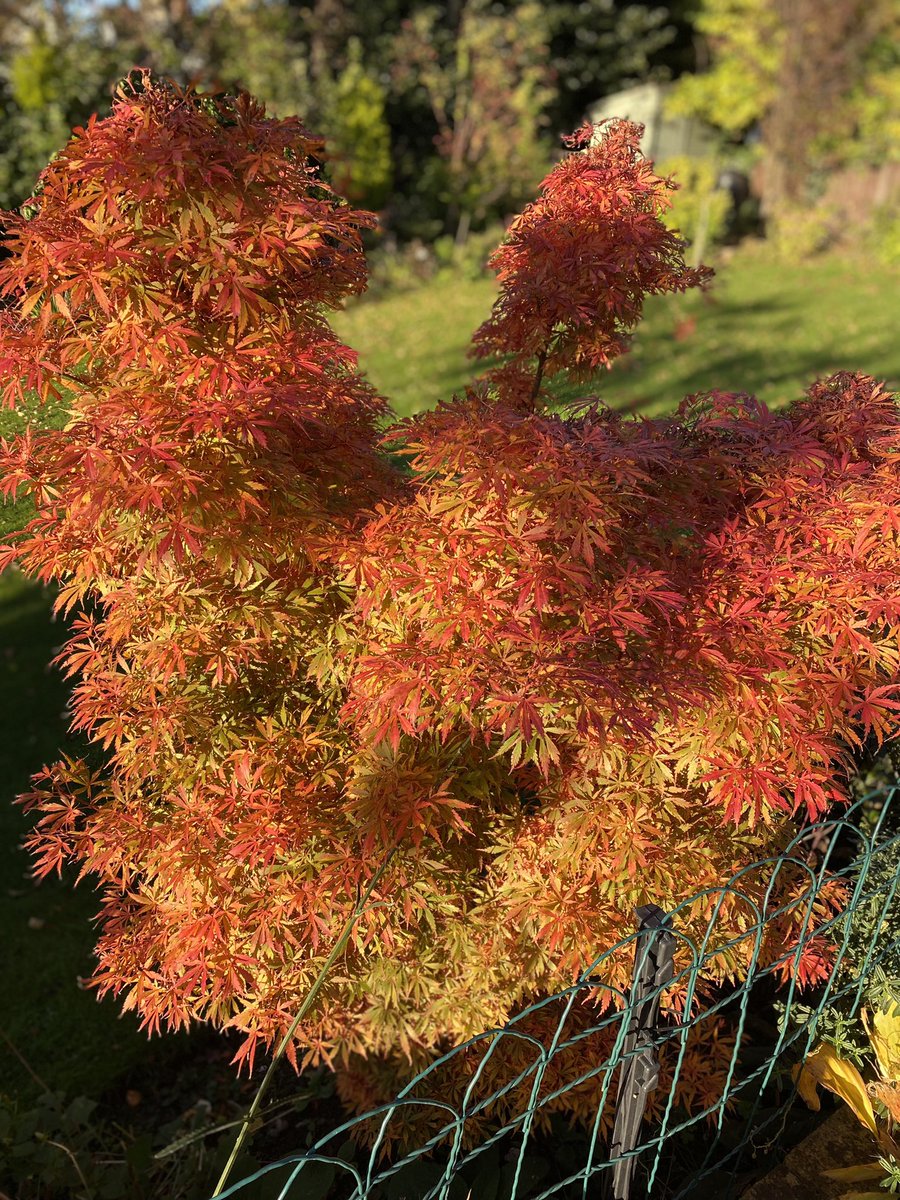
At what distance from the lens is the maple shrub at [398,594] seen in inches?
58.9

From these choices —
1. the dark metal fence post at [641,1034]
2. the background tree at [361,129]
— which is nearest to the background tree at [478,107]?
the background tree at [361,129]

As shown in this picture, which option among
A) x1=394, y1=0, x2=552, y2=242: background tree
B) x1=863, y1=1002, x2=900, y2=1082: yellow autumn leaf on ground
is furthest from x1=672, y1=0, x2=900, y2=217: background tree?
x1=863, y1=1002, x2=900, y2=1082: yellow autumn leaf on ground

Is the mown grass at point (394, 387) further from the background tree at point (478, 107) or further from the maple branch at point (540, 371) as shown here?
the background tree at point (478, 107)

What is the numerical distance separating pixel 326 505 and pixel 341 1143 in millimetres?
1863

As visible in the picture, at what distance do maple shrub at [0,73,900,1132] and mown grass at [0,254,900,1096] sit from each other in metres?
0.44

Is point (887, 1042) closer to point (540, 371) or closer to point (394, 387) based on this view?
point (540, 371)

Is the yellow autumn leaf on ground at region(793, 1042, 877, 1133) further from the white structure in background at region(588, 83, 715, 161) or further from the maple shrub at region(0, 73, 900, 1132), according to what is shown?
the white structure in background at region(588, 83, 715, 161)

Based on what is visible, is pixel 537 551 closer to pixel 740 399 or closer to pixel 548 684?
pixel 548 684

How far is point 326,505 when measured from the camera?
173 cm

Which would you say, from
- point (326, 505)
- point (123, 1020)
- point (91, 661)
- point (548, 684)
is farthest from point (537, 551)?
point (123, 1020)

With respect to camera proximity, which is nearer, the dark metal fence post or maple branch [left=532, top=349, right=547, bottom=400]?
the dark metal fence post

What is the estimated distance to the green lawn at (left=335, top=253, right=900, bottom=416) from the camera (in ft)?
25.8

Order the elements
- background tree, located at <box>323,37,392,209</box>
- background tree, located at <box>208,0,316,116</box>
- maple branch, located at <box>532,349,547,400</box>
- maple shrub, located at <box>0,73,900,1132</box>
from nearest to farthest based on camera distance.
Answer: maple shrub, located at <box>0,73,900,1132</box>
maple branch, located at <box>532,349,547,400</box>
background tree, located at <box>208,0,316,116</box>
background tree, located at <box>323,37,392,209</box>

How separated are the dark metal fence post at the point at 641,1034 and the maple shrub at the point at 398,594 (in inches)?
9.3
